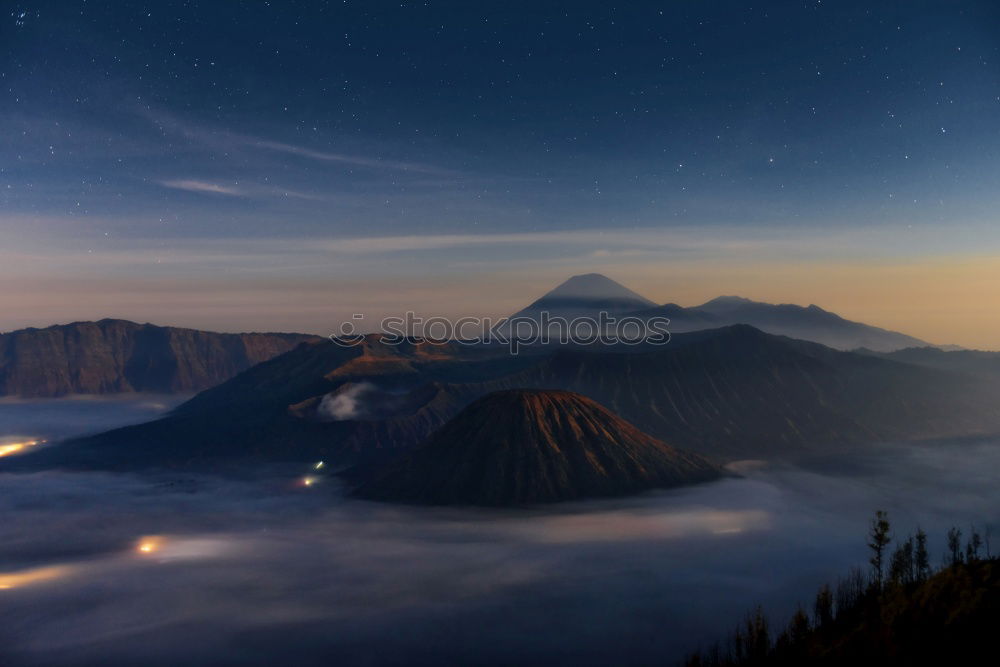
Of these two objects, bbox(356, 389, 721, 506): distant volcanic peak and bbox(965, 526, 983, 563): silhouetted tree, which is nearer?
bbox(965, 526, 983, 563): silhouetted tree

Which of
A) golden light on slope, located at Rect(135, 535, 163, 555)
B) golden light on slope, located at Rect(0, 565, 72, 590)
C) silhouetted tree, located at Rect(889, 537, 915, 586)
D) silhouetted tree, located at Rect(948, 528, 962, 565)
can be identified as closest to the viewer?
silhouetted tree, located at Rect(889, 537, 915, 586)

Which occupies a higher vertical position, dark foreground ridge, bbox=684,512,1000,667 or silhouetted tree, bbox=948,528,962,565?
dark foreground ridge, bbox=684,512,1000,667

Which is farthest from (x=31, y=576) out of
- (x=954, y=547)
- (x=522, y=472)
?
(x=954, y=547)

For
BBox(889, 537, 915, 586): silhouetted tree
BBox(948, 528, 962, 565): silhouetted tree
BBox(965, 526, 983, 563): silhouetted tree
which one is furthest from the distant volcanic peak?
BBox(889, 537, 915, 586): silhouetted tree

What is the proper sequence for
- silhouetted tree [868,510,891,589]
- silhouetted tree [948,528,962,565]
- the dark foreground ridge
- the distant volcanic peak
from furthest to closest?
the distant volcanic peak, silhouetted tree [948,528,962,565], silhouetted tree [868,510,891,589], the dark foreground ridge

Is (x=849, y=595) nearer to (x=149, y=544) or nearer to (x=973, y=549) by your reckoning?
(x=973, y=549)

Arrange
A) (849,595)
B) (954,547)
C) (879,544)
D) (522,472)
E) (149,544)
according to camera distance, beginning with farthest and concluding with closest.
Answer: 1. (522,472)
2. (149,544)
3. (954,547)
4. (849,595)
5. (879,544)

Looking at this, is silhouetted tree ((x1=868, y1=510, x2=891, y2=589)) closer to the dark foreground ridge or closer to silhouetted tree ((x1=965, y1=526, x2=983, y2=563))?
silhouetted tree ((x1=965, y1=526, x2=983, y2=563))

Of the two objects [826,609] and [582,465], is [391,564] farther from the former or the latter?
[826,609]

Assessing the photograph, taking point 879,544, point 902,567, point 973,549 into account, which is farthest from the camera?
point 973,549

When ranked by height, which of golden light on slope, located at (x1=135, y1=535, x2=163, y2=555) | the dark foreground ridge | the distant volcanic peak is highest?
the dark foreground ridge
